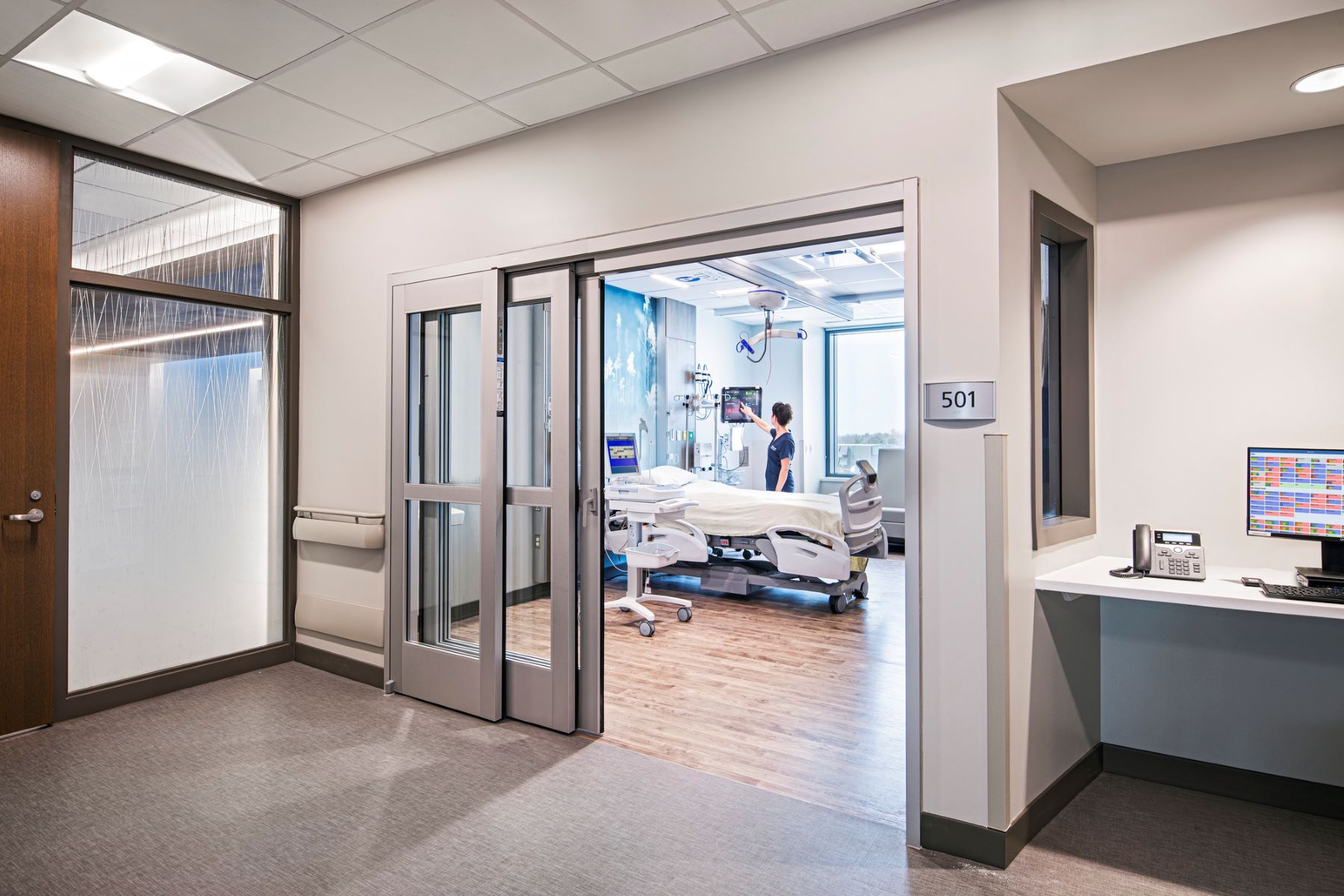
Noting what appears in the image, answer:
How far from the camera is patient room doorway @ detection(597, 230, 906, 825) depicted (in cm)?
317

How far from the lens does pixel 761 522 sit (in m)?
5.49

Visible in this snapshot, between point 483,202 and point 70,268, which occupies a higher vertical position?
point 483,202

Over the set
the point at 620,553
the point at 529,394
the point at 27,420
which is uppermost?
the point at 529,394

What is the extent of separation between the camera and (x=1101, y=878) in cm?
214

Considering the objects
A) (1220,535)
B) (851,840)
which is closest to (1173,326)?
(1220,535)

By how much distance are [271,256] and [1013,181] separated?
12.8ft

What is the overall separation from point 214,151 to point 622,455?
2.90m

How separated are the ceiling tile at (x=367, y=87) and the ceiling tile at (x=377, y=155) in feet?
0.79

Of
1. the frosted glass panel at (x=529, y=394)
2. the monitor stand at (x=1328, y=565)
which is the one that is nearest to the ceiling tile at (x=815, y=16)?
the frosted glass panel at (x=529, y=394)

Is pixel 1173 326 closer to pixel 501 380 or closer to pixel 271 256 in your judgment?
pixel 501 380

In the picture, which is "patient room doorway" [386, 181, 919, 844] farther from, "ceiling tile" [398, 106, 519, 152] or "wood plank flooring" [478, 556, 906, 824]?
"ceiling tile" [398, 106, 519, 152]

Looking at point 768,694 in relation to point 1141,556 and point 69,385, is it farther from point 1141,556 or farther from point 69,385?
point 69,385

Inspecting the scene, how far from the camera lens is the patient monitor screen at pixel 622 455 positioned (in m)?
5.15

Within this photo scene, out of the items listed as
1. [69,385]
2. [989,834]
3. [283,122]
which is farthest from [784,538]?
[69,385]
